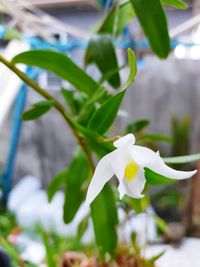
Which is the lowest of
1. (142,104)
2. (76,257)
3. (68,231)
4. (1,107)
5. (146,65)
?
(68,231)

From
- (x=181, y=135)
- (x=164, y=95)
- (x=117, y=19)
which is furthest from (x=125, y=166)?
(x=164, y=95)

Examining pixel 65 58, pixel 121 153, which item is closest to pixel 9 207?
pixel 65 58

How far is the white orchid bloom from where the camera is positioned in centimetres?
27

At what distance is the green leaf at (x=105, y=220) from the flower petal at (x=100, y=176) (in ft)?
0.64

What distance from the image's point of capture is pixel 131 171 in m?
0.28

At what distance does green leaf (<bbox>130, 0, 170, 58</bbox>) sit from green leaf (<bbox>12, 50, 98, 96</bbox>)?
104 mm

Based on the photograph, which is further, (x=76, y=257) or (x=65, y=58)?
(x=76, y=257)

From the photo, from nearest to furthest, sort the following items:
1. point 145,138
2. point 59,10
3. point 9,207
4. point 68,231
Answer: point 145,138, point 59,10, point 68,231, point 9,207

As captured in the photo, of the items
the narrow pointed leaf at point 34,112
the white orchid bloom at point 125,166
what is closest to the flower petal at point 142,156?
the white orchid bloom at point 125,166

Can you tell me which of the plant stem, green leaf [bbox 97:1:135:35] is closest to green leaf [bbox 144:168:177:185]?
the plant stem

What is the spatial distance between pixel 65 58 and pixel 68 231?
1.20 meters

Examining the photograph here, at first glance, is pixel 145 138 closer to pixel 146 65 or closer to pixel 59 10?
pixel 59 10

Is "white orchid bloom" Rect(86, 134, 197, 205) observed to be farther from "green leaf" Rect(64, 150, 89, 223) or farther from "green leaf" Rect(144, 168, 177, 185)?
"green leaf" Rect(64, 150, 89, 223)

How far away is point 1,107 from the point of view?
100 centimetres
